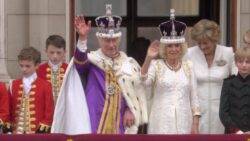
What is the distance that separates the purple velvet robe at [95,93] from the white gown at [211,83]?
0.75 metres

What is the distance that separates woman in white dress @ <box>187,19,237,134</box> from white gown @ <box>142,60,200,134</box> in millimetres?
220

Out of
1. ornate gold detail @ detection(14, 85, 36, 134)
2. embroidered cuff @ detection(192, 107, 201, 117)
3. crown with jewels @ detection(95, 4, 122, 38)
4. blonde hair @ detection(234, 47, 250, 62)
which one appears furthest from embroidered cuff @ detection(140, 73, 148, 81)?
ornate gold detail @ detection(14, 85, 36, 134)

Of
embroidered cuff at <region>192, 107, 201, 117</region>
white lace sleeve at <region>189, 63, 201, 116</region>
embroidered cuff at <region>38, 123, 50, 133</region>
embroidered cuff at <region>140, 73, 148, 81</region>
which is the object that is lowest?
embroidered cuff at <region>38, 123, 50, 133</region>

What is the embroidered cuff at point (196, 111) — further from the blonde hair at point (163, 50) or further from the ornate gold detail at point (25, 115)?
the ornate gold detail at point (25, 115)

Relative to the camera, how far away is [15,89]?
8.44m

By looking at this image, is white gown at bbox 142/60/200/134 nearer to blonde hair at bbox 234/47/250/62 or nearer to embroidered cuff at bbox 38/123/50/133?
blonde hair at bbox 234/47/250/62

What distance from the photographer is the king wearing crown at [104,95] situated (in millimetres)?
7977

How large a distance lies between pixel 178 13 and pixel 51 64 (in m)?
4.00

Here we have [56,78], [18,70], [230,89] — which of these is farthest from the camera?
[18,70]

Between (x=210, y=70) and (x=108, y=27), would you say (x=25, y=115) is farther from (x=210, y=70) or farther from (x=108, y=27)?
(x=210, y=70)

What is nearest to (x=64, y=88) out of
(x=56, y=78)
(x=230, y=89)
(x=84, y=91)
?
(x=84, y=91)

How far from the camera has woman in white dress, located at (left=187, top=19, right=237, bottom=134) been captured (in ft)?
27.0

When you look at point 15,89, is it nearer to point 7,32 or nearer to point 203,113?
point 203,113

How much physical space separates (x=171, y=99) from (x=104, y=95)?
582mm
